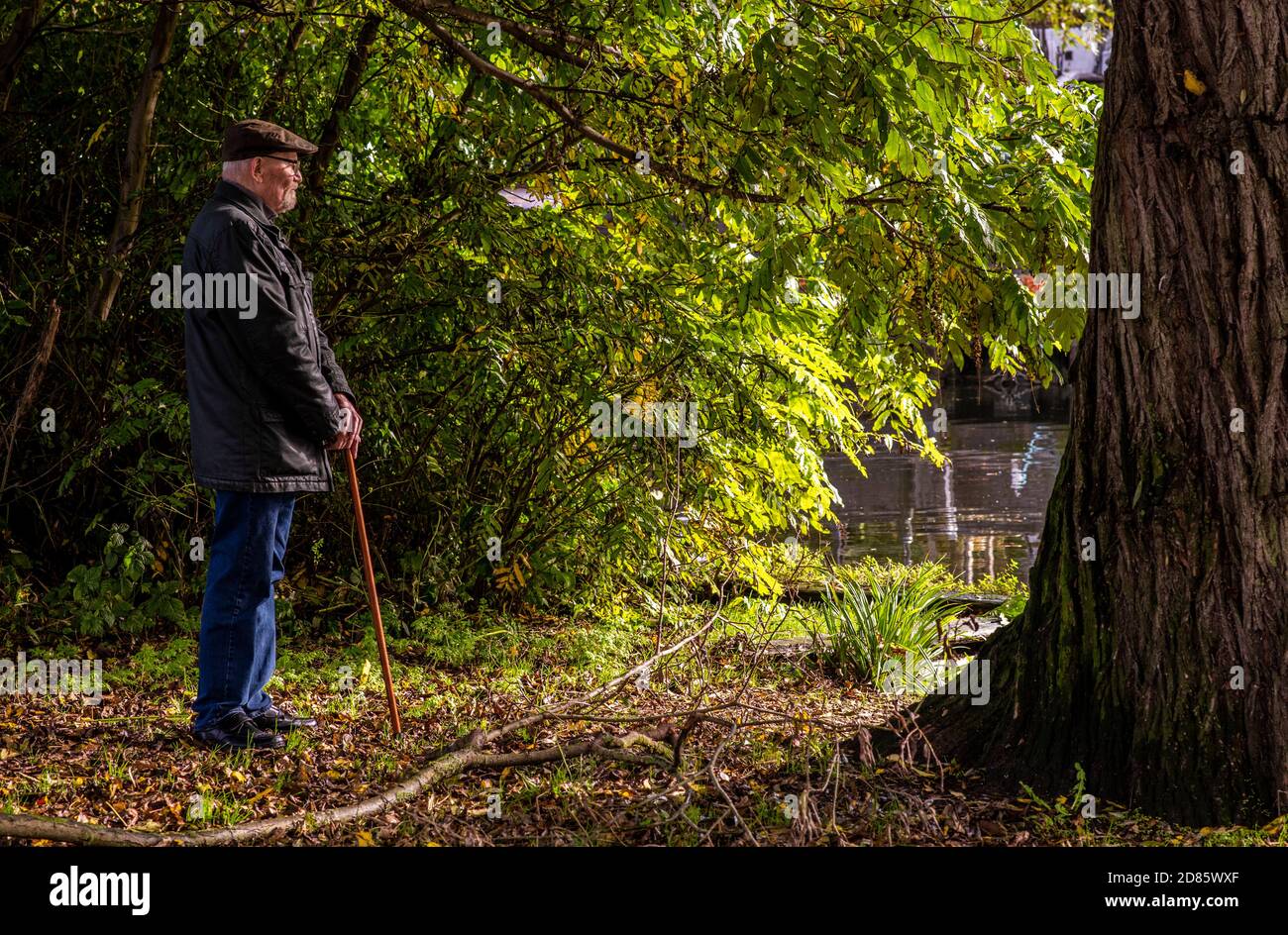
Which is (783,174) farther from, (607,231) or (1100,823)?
(1100,823)

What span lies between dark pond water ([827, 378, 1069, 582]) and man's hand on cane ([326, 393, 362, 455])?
15.4 feet

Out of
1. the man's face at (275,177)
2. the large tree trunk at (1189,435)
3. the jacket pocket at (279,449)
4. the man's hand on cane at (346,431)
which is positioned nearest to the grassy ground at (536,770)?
the large tree trunk at (1189,435)

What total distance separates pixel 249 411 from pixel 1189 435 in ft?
10.1

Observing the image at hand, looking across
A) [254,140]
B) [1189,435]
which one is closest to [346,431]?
[254,140]

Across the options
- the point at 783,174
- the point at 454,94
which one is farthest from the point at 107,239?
the point at 783,174

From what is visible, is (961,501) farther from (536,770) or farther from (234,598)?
(234,598)

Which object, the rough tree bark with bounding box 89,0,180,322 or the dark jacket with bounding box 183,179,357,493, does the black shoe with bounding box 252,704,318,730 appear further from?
the rough tree bark with bounding box 89,0,180,322

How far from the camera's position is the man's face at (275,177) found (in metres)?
4.76

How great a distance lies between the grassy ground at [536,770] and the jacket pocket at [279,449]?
0.99 meters

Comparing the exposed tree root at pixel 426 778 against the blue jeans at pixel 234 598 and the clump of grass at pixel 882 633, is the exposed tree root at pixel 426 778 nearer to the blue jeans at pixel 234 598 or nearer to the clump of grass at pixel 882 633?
the blue jeans at pixel 234 598

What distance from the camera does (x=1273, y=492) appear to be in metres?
3.71

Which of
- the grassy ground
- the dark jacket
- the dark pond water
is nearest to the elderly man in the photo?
the dark jacket

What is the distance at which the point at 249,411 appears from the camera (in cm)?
A: 461

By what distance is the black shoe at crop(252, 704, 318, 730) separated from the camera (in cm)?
483
